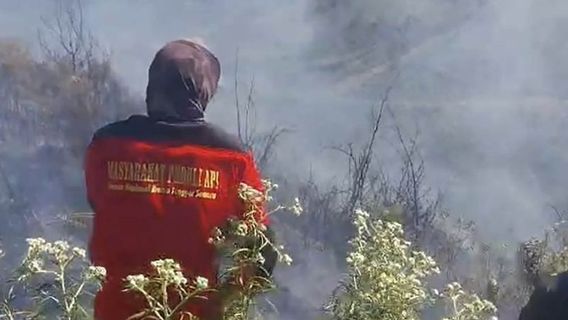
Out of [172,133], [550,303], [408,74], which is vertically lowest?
[550,303]

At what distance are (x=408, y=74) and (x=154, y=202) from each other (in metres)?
2.16

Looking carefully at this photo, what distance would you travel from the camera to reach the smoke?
370cm

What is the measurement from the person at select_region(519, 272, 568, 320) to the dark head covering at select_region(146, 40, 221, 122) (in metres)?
0.95

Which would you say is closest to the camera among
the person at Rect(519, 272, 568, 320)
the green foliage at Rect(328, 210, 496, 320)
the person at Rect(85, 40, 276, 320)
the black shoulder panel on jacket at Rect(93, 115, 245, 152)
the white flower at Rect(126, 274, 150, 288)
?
the white flower at Rect(126, 274, 150, 288)

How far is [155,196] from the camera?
5.91 feet

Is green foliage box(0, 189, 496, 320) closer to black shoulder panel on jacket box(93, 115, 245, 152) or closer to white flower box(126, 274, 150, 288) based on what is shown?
white flower box(126, 274, 150, 288)

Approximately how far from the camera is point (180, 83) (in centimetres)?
198

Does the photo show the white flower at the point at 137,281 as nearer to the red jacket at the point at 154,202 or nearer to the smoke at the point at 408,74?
the red jacket at the point at 154,202

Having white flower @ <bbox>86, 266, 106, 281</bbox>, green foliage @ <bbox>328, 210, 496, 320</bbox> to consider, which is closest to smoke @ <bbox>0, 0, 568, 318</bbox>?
green foliage @ <bbox>328, 210, 496, 320</bbox>

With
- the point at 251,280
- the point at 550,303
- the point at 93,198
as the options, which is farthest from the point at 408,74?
the point at 251,280

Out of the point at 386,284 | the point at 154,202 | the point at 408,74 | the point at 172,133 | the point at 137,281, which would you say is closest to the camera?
the point at 137,281

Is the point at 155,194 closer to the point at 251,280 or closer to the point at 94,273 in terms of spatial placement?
the point at 251,280

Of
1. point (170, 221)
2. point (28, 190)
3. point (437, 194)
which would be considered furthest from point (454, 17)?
point (170, 221)

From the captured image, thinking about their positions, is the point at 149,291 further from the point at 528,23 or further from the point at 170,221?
the point at 528,23
